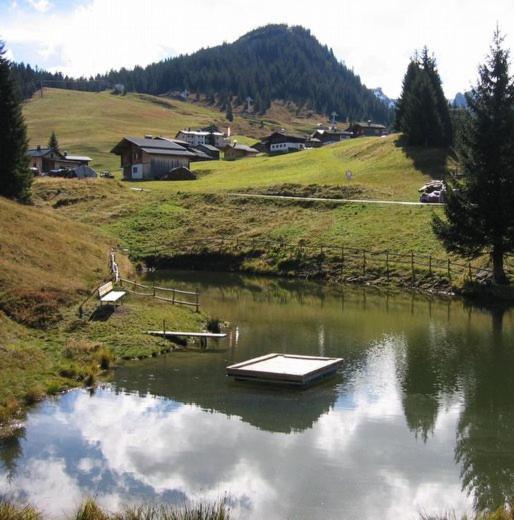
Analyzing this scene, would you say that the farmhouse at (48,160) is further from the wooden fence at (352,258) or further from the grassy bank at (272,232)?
the wooden fence at (352,258)

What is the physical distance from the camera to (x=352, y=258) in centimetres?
5997

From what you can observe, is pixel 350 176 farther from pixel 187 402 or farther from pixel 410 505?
pixel 410 505

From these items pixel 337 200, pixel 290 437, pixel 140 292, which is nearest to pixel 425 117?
pixel 337 200

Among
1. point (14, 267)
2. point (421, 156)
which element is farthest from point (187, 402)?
point (421, 156)

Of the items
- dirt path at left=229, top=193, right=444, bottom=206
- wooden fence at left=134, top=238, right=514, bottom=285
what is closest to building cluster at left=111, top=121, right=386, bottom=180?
dirt path at left=229, top=193, right=444, bottom=206

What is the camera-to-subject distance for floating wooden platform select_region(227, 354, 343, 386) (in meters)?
25.6

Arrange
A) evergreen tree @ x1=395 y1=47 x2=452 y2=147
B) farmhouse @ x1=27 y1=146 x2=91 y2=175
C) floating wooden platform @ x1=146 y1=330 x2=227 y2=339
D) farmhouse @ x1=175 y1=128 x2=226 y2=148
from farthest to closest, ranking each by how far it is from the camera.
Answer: farmhouse @ x1=175 y1=128 x2=226 y2=148
farmhouse @ x1=27 y1=146 x2=91 y2=175
evergreen tree @ x1=395 y1=47 x2=452 y2=147
floating wooden platform @ x1=146 y1=330 x2=227 y2=339

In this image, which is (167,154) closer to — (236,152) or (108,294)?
(236,152)

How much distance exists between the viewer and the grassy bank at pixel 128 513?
44.0ft

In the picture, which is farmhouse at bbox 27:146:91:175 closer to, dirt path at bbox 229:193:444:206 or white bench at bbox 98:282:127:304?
dirt path at bbox 229:193:444:206

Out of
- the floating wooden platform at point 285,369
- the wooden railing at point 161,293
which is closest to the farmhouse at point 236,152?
the wooden railing at point 161,293

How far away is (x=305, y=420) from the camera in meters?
21.9

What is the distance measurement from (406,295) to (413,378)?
2337 cm

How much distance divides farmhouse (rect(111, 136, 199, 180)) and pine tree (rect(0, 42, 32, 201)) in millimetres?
48118
